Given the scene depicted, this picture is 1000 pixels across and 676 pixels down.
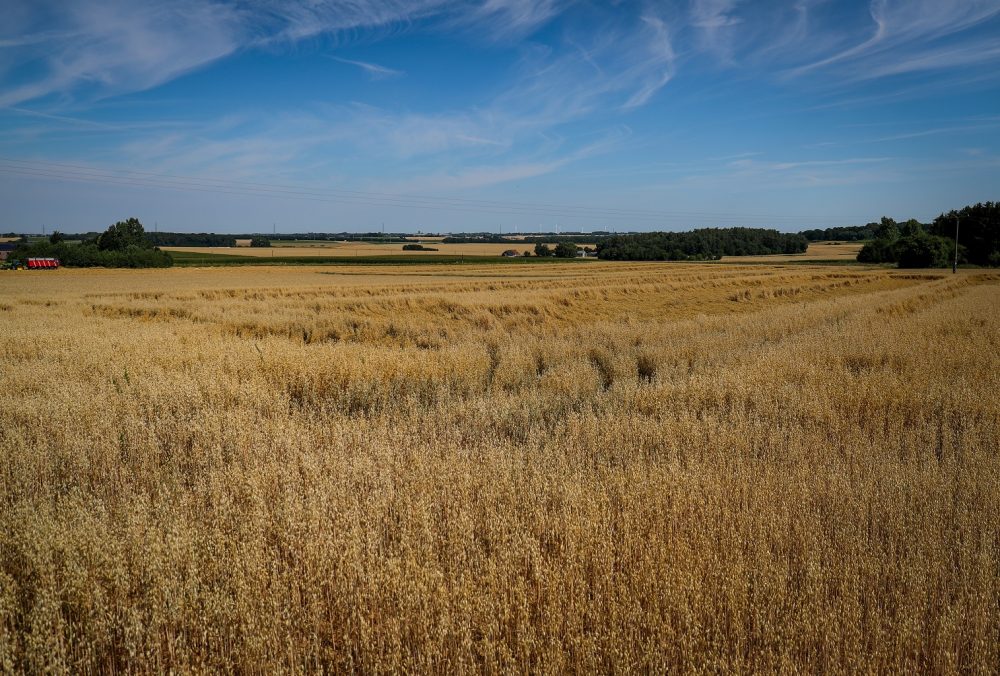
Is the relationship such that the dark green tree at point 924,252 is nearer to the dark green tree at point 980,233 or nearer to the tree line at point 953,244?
the tree line at point 953,244

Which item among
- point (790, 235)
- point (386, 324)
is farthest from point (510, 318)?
point (790, 235)

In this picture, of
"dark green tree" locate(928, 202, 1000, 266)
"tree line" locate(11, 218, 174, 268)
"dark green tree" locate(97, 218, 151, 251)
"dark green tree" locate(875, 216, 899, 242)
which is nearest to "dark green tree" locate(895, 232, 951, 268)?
"dark green tree" locate(928, 202, 1000, 266)

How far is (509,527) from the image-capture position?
4.58 metres

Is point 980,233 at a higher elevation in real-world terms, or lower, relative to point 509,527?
higher

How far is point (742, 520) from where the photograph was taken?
4570 mm

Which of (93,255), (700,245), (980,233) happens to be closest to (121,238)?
(93,255)

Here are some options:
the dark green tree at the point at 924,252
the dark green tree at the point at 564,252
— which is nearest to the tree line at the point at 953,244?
the dark green tree at the point at 924,252

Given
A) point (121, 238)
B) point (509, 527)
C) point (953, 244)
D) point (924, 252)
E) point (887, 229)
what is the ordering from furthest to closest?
point (887, 229) → point (121, 238) → point (953, 244) → point (924, 252) → point (509, 527)

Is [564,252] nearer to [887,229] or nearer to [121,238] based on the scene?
[887,229]

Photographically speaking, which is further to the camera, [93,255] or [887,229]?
[887,229]

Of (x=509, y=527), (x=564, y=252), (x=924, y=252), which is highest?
(x=564, y=252)

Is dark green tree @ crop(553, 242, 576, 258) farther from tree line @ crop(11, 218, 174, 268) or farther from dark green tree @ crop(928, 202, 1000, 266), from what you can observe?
tree line @ crop(11, 218, 174, 268)

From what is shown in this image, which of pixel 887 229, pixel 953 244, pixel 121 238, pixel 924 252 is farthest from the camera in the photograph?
pixel 887 229

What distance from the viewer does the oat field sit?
133 inches
